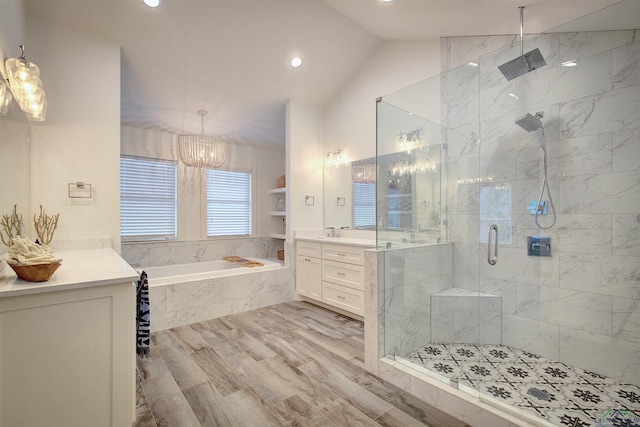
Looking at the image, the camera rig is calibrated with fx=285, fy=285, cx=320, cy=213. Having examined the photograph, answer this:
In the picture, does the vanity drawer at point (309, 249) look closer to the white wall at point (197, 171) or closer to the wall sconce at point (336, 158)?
the wall sconce at point (336, 158)

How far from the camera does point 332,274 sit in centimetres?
352

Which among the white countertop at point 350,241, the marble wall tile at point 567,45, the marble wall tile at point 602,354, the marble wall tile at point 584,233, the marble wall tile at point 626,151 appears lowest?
the marble wall tile at point 602,354

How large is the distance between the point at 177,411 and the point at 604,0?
3.95m

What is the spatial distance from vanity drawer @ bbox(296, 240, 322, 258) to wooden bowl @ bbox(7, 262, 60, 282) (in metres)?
2.68

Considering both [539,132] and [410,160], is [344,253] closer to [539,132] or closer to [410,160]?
[410,160]

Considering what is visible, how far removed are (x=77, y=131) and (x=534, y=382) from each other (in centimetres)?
423

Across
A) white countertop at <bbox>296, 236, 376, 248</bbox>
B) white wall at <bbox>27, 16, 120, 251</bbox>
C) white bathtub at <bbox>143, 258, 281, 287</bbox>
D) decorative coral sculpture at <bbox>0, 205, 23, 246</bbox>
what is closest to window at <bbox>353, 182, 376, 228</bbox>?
white countertop at <bbox>296, 236, 376, 248</bbox>

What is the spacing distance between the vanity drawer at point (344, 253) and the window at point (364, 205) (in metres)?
0.58

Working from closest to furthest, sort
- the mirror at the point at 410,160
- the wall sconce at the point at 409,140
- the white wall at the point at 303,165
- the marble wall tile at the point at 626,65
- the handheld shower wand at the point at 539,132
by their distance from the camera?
the marble wall tile at the point at 626,65
the handheld shower wand at the point at 539,132
the mirror at the point at 410,160
the wall sconce at the point at 409,140
the white wall at the point at 303,165

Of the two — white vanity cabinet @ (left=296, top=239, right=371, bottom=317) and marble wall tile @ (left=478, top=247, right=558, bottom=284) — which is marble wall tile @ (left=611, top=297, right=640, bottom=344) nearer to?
marble wall tile @ (left=478, top=247, right=558, bottom=284)

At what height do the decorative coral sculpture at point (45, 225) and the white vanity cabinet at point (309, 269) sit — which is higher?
the decorative coral sculpture at point (45, 225)

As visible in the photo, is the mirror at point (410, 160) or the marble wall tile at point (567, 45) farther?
the mirror at point (410, 160)

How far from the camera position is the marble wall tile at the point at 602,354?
2045 mm

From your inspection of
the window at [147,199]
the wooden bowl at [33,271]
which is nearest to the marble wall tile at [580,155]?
the wooden bowl at [33,271]
